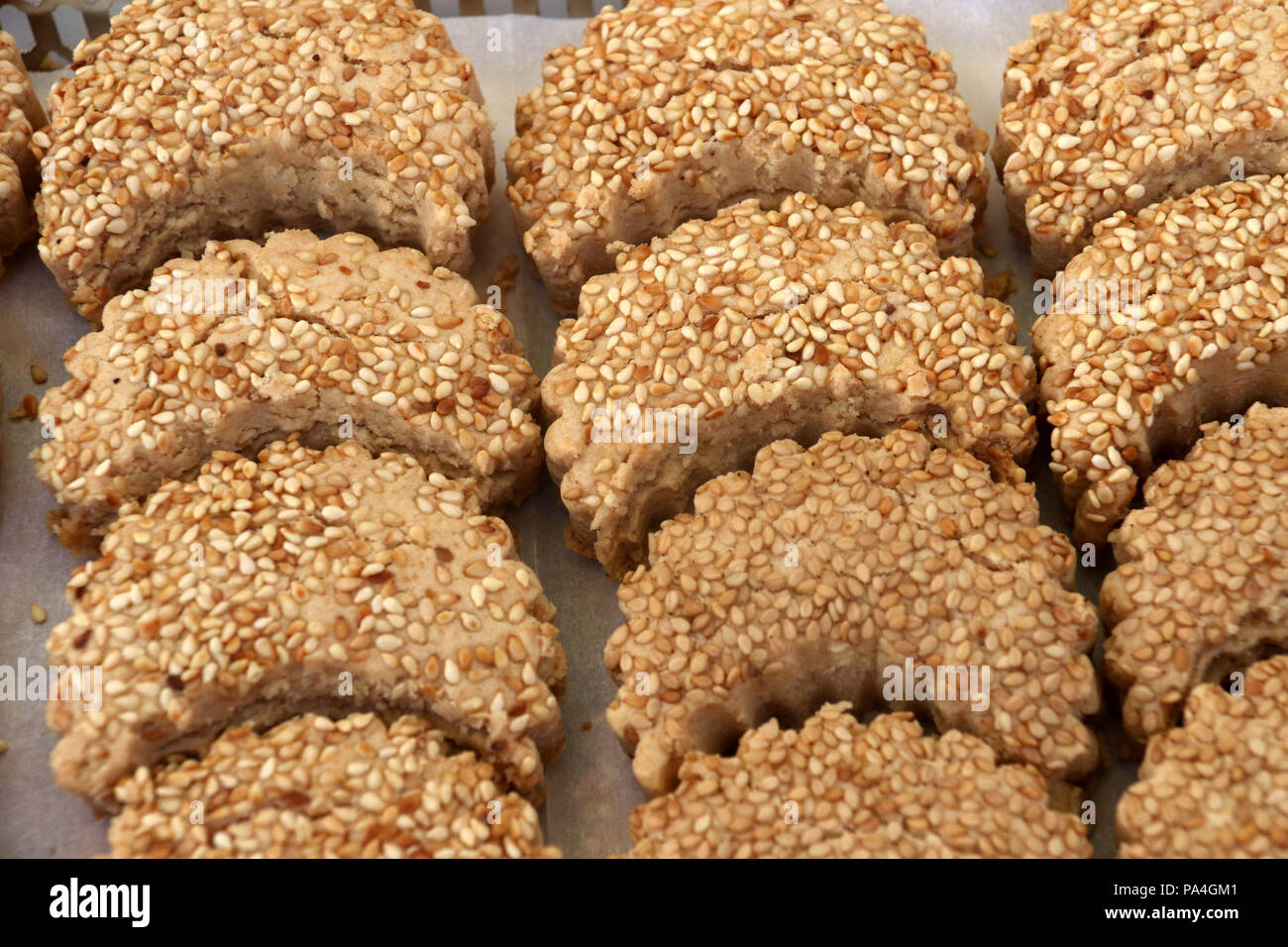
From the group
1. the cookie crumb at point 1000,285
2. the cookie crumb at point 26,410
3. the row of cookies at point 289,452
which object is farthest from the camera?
the cookie crumb at point 1000,285

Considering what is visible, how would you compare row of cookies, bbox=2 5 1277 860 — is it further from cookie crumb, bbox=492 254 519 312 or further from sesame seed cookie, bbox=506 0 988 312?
cookie crumb, bbox=492 254 519 312

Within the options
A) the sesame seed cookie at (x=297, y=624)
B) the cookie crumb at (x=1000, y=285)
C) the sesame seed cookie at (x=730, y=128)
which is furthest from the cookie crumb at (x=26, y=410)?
the cookie crumb at (x=1000, y=285)

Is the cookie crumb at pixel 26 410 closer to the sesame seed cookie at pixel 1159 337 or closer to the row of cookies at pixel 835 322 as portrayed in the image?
the row of cookies at pixel 835 322

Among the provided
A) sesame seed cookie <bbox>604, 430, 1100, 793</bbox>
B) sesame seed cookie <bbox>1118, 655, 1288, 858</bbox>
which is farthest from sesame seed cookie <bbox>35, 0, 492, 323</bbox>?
sesame seed cookie <bbox>1118, 655, 1288, 858</bbox>
